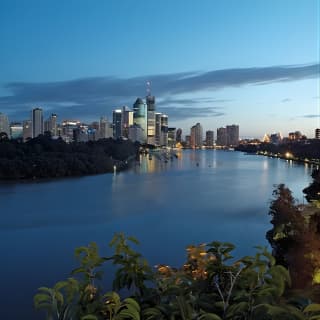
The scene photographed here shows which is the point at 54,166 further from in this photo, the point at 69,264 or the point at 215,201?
the point at 69,264

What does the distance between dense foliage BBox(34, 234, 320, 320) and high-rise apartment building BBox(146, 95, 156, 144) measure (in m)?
52.8

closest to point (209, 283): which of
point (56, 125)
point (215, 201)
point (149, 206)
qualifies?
point (149, 206)

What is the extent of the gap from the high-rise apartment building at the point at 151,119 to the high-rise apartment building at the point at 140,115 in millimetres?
945

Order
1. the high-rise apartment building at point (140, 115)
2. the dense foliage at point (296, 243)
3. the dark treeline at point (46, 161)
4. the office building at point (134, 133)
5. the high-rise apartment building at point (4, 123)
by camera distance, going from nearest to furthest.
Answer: the dense foliage at point (296, 243) < the dark treeline at point (46, 161) < the high-rise apartment building at point (4, 123) < the office building at point (134, 133) < the high-rise apartment building at point (140, 115)

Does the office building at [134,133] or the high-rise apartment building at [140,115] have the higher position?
the high-rise apartment building at [140,115]

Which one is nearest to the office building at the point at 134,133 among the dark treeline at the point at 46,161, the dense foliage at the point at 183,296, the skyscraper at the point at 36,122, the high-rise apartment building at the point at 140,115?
the high-rise apartment building at the point at 140,115

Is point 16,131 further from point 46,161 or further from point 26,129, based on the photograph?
point 46,161

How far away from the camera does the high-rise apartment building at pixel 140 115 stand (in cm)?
5334

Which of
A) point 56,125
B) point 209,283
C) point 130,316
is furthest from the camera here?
point 56,125

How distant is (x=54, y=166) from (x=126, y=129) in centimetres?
3500

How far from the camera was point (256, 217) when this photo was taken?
25.9 ft

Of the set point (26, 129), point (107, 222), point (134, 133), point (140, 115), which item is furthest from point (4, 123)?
point (107, 222)

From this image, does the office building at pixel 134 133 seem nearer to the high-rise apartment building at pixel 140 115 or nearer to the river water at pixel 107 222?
the high-rise apartment building at pixel 140 115

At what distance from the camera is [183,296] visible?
27.5 inches
